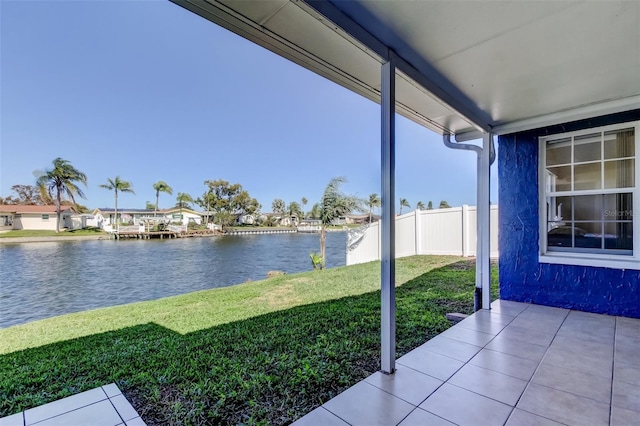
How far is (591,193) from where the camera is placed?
3.40 metres

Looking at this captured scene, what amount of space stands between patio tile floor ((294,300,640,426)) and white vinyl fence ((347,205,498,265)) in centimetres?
465

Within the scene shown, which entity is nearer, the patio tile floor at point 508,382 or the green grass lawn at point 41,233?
the patio tile floor at point 508,382

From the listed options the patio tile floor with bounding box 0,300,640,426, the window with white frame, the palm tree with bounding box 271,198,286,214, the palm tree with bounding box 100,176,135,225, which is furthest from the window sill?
the palm tree with bounding box 271,198,286,214

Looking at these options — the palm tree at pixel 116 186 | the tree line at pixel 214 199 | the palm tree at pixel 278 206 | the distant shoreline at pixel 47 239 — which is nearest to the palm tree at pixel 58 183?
the tree line at pixel 214 199

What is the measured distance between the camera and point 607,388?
182cm

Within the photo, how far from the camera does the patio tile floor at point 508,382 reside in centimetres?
156

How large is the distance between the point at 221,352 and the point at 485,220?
134 inches

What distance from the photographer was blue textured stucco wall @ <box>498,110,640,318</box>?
3176mm

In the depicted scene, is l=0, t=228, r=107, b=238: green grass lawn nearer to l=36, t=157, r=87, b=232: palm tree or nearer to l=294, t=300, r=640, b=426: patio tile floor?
l=36, t=157, r=87, b=232: palm tree

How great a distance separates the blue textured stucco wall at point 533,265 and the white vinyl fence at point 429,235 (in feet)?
10.6

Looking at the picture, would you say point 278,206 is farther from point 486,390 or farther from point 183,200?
point 486,390

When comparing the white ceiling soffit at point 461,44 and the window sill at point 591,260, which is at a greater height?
the white ceiling soffit at point 461,44

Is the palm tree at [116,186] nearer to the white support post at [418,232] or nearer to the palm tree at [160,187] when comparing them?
the palm tree at [160,187]

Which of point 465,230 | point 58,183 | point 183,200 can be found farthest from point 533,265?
point 183,200
